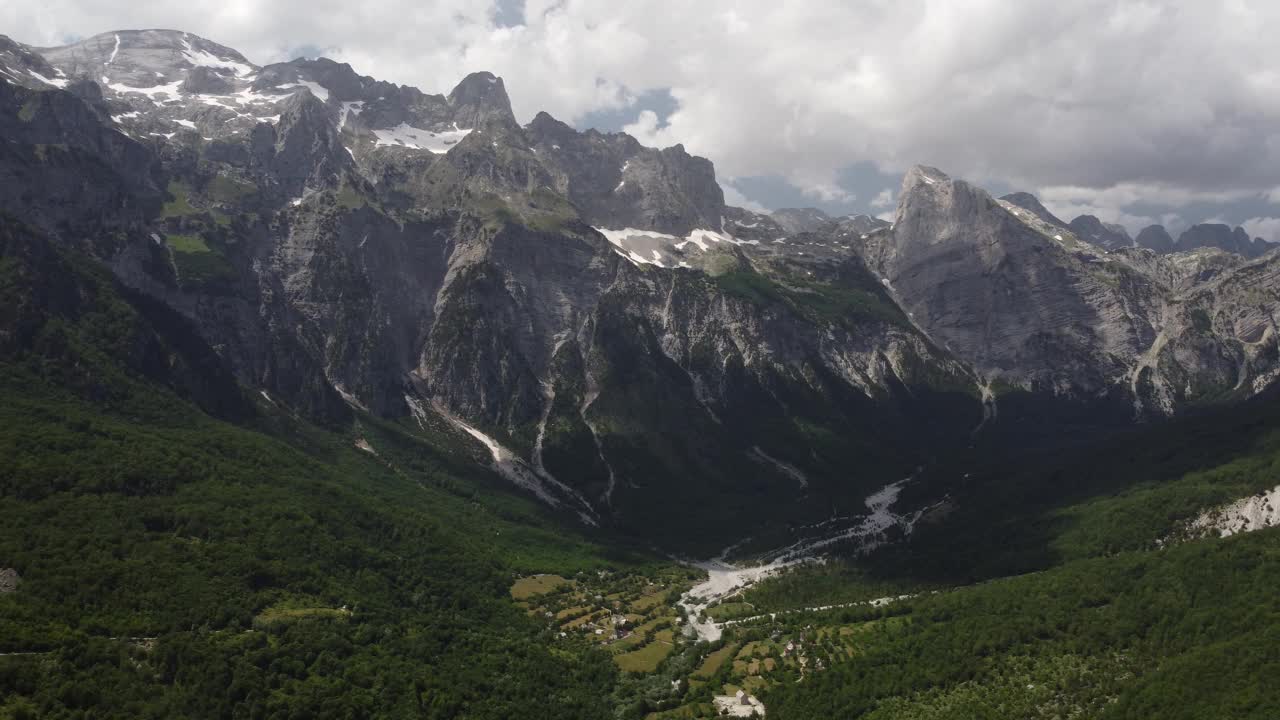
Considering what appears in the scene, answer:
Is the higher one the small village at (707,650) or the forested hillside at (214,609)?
the forested hillside at (214,609)

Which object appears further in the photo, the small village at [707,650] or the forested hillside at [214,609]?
the small village at [707,650]

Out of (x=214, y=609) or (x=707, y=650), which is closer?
(x=214, y=609)

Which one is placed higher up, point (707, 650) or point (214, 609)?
point (214, 609)

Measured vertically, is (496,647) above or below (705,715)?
above

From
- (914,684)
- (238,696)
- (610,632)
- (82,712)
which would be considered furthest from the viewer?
(610,632)

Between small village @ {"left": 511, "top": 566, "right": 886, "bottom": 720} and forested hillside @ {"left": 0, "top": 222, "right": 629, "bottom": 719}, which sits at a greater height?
forested hillside @ {"left": 0, "top": 222, "right": 629, "bottom": 719}

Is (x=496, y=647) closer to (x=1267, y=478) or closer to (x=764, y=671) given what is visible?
(x=764, y=671)

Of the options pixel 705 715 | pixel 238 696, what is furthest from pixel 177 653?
pixel 705 715

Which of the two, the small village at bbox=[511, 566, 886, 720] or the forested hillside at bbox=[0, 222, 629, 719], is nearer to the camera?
the forested hillside at bbox=[0, 222, 629, 719]
